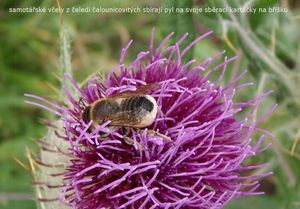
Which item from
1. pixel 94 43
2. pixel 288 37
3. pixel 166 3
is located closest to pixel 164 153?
pixel 166 3

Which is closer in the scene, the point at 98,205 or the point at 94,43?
the point at 98,205

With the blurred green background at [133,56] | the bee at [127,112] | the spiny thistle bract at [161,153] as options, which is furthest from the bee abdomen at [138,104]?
the blurred green background at [133,56]

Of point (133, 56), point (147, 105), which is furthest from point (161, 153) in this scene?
point (133, 56)

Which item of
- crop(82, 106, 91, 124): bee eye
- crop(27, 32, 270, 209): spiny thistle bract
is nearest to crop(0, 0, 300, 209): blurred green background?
crop(27, 32, 270, 209): spiny thistle bract

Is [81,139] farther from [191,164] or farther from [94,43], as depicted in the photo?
[94,43]

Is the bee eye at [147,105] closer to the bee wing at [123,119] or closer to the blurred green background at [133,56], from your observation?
the bee wing at [123,119]

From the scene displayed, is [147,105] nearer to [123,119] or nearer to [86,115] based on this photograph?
[123,119]

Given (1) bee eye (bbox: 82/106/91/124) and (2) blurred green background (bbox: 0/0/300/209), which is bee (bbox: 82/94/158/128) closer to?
Answer: (1) bee eye (bbox: 82/106/91/124)
